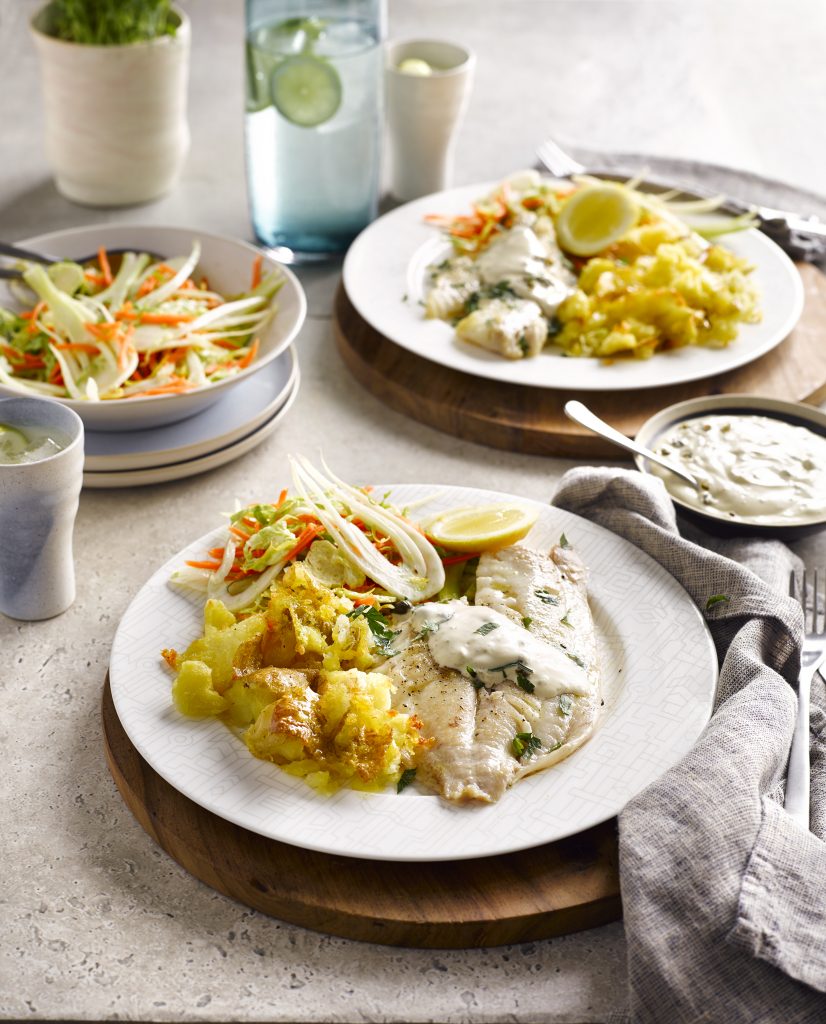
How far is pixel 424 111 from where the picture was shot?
360 centimetres

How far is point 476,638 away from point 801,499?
2.81 feet

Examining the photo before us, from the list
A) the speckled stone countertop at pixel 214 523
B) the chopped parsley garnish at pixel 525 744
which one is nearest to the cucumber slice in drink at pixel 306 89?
the speckled stone countertop at pixel 214 523

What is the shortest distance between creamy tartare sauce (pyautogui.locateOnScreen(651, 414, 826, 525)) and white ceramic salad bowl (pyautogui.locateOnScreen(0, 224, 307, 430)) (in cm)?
91

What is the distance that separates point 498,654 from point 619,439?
768 mm

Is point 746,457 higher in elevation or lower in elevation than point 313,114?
lower

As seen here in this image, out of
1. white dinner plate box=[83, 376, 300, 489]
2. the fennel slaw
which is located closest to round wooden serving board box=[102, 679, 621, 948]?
white dinner plate box=[83, 376, 300, 489]

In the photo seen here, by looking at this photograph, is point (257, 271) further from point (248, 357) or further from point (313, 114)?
point (313, 114)

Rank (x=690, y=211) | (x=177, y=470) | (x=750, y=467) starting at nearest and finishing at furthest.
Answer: (x=750, y=467) → (x=177, y=470) → (x=690, y=211)

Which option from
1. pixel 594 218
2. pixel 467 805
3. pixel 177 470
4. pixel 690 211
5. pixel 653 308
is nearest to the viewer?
pixel 467 805

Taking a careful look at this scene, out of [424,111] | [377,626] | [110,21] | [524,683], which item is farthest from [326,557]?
[110,21]

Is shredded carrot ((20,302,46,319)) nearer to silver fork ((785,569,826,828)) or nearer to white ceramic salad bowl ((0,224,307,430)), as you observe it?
white ceramic salad bowl ((0,224,307,430))

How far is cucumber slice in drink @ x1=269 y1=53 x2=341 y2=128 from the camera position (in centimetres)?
314

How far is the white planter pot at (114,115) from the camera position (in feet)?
11.0

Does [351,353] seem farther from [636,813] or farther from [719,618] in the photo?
[636,813]
